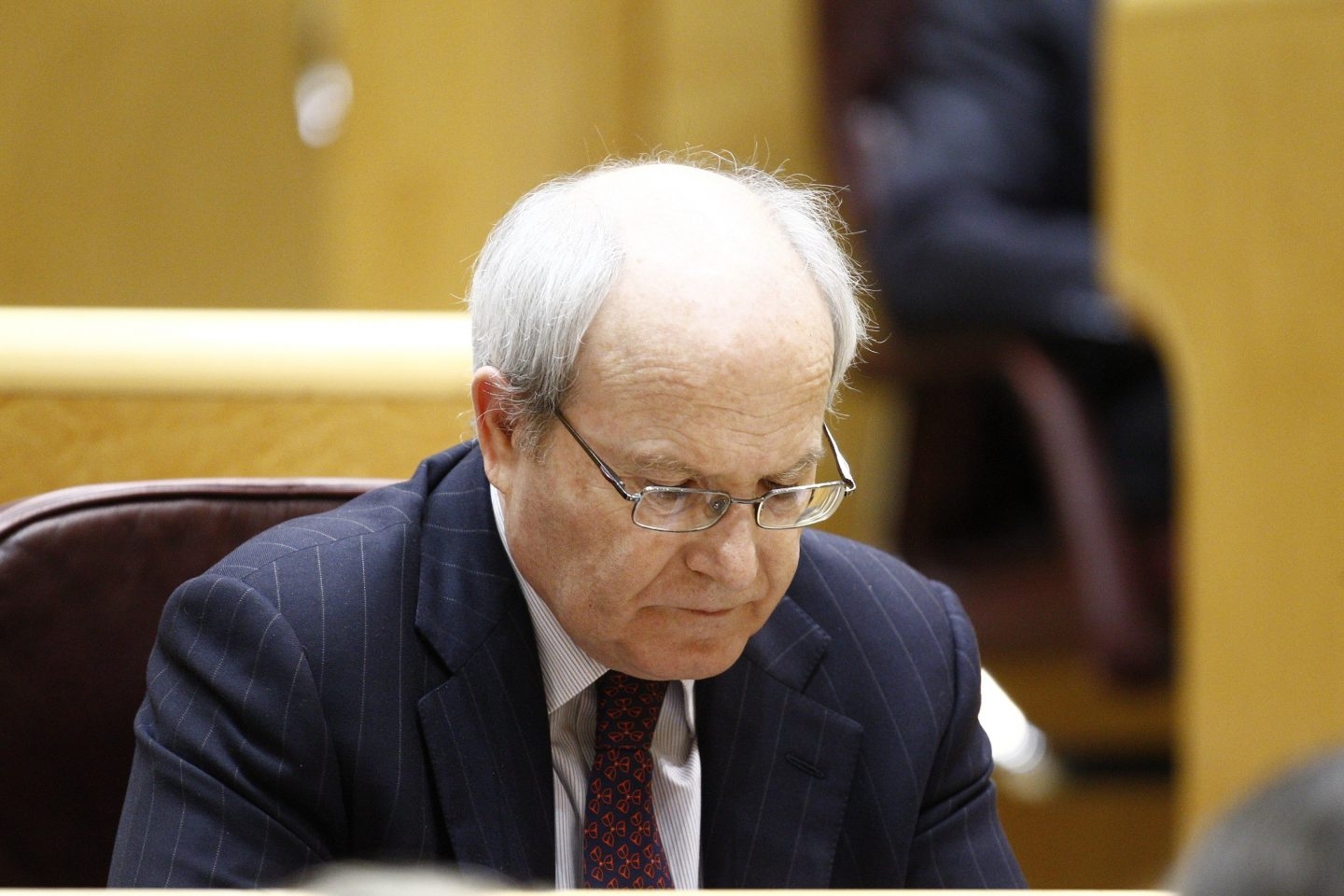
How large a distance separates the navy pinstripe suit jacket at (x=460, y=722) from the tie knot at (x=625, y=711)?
6cm

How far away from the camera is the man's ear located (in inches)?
59.4

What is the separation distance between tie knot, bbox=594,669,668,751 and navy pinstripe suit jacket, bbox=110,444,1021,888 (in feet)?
0.20

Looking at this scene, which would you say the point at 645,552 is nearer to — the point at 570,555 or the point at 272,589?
the point at 570,555

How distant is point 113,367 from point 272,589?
1.87 feet

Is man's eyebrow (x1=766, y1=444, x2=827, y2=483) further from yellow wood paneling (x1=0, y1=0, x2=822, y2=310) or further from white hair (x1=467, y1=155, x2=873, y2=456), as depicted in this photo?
yellow wood paneling (x1=0, y1=0, x2=822, y2=310)

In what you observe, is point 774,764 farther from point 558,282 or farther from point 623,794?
point 558,282

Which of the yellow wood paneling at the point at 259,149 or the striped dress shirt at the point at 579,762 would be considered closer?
the striped dress shirt at the point at 579,762

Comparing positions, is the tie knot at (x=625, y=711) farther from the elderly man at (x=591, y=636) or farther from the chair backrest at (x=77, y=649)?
the chair backrest at (x=77, y=649)

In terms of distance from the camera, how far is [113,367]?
6.24 ft

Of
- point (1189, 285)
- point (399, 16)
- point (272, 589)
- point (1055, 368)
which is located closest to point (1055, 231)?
point (1055, 368)

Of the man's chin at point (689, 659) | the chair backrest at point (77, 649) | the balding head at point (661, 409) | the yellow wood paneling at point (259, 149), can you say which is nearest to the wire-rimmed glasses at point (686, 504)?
the balding head at point (661, 409)

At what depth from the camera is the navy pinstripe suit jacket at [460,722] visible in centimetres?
139

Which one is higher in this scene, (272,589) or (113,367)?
(113,367)

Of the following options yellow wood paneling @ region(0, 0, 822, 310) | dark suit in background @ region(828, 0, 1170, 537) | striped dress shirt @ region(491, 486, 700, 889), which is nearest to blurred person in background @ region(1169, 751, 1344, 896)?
striped dress shirt @ region(491, 486, 700, 889)
